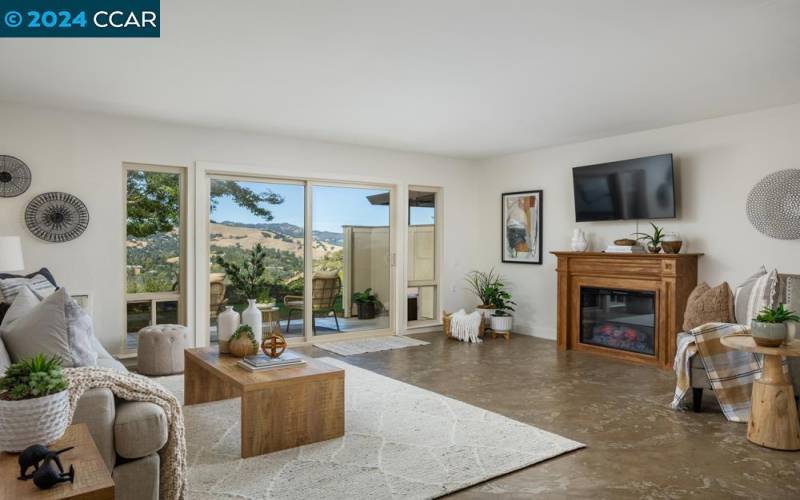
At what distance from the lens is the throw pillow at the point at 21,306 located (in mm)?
2768

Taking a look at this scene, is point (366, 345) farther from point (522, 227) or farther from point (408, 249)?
point (522, 227)

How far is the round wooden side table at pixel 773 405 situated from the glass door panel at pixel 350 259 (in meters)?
4.35

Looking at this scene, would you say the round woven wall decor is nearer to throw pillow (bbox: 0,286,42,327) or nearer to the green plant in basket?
the green plant in basket

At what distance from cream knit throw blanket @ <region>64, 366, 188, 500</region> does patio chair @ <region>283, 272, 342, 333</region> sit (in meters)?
3.93

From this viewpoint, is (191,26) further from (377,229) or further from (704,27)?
→ (377,229)

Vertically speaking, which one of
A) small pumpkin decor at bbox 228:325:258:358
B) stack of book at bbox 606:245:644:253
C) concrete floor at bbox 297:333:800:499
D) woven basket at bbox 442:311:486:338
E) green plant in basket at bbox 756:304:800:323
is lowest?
concrete floor at bbox 297:333:800:499

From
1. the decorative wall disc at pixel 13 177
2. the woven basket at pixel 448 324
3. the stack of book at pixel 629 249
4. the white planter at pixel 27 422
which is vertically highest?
the decorative wall disc at pixel 13 177

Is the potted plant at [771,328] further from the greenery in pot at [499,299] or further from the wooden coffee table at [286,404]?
the greenery in pot at [499,299]

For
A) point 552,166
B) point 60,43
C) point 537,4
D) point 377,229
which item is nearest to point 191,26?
point 60,43

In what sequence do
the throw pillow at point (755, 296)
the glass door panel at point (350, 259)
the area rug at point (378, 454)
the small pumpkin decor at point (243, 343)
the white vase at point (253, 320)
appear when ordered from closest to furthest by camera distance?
1. the area rug at point (378, 454)
2. the small pumpkin decor at point (243, 343)
3. the white vase at point (253, 320)
4. the throw pillow at point (755, 296)
5. the glass door panel at point (350, 259)

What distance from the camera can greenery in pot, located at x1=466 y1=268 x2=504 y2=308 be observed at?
703 cm

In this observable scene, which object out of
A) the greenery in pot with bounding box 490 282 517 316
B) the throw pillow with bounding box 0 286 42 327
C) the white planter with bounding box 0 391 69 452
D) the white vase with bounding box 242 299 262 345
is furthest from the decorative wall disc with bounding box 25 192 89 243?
the greenery in pot with bounding box 490 282 517 316

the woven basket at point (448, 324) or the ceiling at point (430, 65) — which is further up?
the ceiling at point (430, 65)

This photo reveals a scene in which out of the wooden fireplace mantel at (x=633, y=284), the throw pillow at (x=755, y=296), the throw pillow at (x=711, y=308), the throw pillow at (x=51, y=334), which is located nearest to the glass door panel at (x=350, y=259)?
the wooden fireplace mantel at (x=633, y=284)
